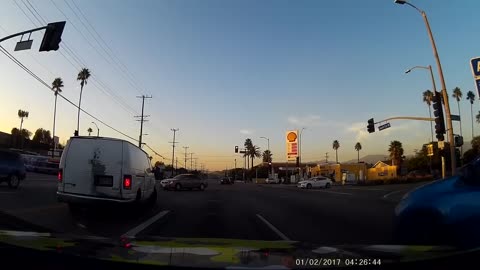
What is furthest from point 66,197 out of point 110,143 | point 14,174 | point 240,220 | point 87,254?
point 14,174

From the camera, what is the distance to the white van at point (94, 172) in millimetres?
11773

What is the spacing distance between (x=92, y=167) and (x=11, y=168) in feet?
42.5

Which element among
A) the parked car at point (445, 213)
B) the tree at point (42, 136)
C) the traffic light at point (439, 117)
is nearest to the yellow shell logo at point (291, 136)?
the traffic light at point (439, 117)

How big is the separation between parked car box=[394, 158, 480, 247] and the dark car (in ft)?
69.7

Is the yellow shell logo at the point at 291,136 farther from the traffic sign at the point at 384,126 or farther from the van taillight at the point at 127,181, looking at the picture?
the van taillight at the point at 127,181

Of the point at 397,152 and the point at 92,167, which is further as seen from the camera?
the point at 397,152

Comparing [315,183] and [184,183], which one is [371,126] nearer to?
[184,183]

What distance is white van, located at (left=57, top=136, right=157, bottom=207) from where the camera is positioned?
38.6 feet

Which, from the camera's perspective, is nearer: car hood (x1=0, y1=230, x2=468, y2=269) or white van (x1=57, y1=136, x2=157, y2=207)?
car hood (x1=0, y1=230, x2=468, y2=269)

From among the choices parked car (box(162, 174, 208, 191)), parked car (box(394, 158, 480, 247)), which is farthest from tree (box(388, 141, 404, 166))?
parked car (box(394, 158, 480, 247))

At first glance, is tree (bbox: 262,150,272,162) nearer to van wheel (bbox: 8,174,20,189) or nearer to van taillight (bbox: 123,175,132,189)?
van wheel (bbox: 8,174,20,189)

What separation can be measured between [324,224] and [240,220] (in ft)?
7.90

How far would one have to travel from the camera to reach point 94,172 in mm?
11812

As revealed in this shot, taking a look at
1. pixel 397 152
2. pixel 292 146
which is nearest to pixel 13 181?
pixel 292 146
